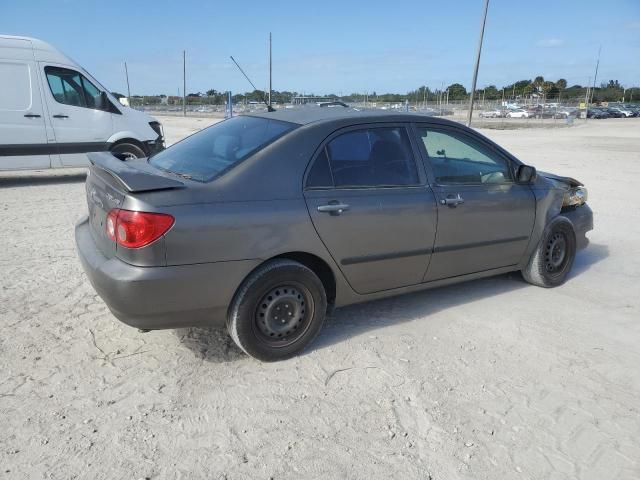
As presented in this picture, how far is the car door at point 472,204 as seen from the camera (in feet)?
13.0

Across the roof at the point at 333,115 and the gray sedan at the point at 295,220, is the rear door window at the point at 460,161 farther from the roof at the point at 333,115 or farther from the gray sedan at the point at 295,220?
the roof at the point at 333,115

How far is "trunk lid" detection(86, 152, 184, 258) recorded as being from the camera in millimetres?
2941

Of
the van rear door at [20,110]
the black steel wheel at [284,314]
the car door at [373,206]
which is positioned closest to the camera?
the black steel wheel at [284,314]

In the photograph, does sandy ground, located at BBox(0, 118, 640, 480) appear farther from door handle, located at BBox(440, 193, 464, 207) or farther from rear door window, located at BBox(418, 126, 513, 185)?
rear door window, located at BBox(418, 126, 513, 185)

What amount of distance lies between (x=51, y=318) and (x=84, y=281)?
31.2 inches

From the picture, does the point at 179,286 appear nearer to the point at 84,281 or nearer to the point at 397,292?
the point at 397,292

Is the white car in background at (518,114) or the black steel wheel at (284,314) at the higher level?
the black steel wheel at (284,314)

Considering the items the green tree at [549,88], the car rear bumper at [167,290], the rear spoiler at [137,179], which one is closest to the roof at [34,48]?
the rear spoiler at [137,179]

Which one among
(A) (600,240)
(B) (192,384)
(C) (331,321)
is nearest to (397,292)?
(C) (331,321)

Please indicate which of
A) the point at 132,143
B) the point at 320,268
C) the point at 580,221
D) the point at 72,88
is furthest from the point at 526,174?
the point at 72,88

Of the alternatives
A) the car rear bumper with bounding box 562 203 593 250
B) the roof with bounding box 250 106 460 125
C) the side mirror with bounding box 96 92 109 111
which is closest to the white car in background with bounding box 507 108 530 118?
the side mirror with bounding box 96 92 109 111

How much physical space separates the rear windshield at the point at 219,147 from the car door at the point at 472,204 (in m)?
1.18

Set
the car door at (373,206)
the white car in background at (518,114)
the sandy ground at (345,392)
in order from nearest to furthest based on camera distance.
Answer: the sandy ground at (345,392) < the car door at (373,206) < the white car in background at (518,114)

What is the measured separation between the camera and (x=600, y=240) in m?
6.47
